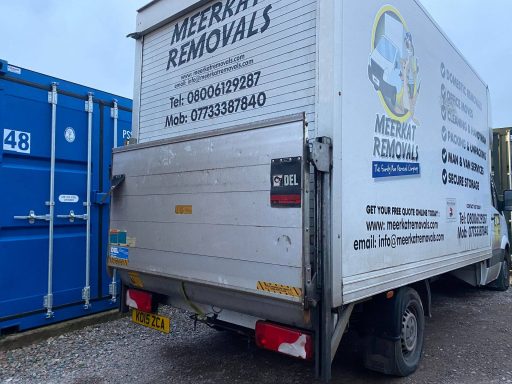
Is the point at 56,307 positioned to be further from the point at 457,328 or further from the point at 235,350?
the point at 457,328

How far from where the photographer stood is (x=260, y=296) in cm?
279

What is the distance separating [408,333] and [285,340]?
4.79ft

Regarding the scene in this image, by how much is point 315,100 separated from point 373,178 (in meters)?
0.74

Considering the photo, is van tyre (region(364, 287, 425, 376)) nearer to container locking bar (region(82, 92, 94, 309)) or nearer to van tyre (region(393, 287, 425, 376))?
van tyre (region(393, 287, 425, 376))

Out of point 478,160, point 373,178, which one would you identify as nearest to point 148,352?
point 373,178

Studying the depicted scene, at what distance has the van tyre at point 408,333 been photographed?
3406 mm

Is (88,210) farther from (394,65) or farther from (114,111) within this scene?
(394,65)

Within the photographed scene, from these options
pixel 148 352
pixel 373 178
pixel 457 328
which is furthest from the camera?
pixel 457 328

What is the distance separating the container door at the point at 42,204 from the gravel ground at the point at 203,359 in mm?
552

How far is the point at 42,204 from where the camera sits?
15.1 feet

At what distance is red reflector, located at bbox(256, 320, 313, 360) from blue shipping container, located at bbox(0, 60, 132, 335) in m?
2.24

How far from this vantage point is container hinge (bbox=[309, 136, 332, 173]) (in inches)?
101

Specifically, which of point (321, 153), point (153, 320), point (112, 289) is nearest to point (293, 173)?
point (321, 153)

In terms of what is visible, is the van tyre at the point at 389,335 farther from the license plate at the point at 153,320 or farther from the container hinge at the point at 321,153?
the license plate at the point at 153,320
